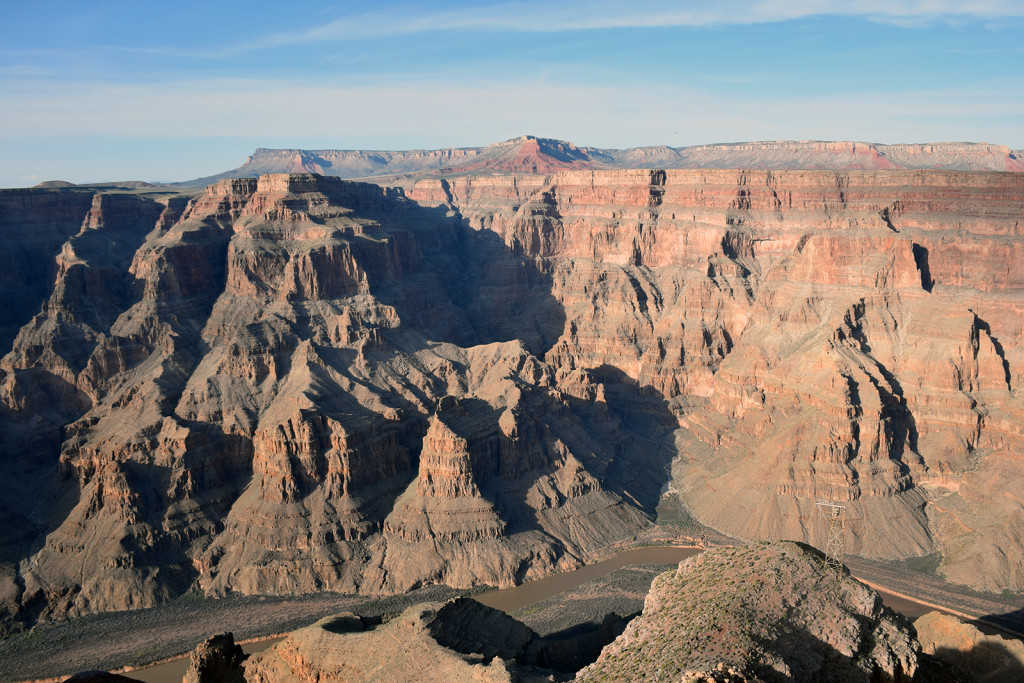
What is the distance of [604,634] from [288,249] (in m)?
86.4

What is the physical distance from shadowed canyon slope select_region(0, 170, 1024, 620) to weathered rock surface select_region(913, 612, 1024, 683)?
76.3 feet

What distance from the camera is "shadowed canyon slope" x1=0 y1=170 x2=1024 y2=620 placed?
8462 cm

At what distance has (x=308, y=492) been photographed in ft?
292

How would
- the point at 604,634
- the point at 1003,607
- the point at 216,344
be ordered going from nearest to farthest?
the point at 604,634
the point at 1003,607
the point at 216,344

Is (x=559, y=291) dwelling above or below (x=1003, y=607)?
above

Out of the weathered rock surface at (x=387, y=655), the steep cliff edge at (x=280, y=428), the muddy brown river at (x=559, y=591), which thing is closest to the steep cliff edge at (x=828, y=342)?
the muddy brown river at (x=559, y=591)

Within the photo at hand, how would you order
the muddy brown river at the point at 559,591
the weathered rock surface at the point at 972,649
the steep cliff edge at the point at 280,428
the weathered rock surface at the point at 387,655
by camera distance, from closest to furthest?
the weathered rock surface at the point at 387,655 → the weathered rock surface at the point at 972,649 → the muddy brown river at the point at 559,591 → the steep cliff edge at the point at 280,428

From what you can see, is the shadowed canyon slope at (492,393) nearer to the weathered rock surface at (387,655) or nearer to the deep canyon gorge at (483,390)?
the deep canyon gorge at (483,390)

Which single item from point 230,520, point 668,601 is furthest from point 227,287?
point 668,601

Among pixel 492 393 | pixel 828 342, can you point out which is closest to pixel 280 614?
pixel 492 393

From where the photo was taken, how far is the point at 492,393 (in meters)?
104

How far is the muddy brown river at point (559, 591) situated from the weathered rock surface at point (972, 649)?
13957mm

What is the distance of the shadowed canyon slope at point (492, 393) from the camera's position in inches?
3332

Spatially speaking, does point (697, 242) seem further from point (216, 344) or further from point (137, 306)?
point (137, 306)
